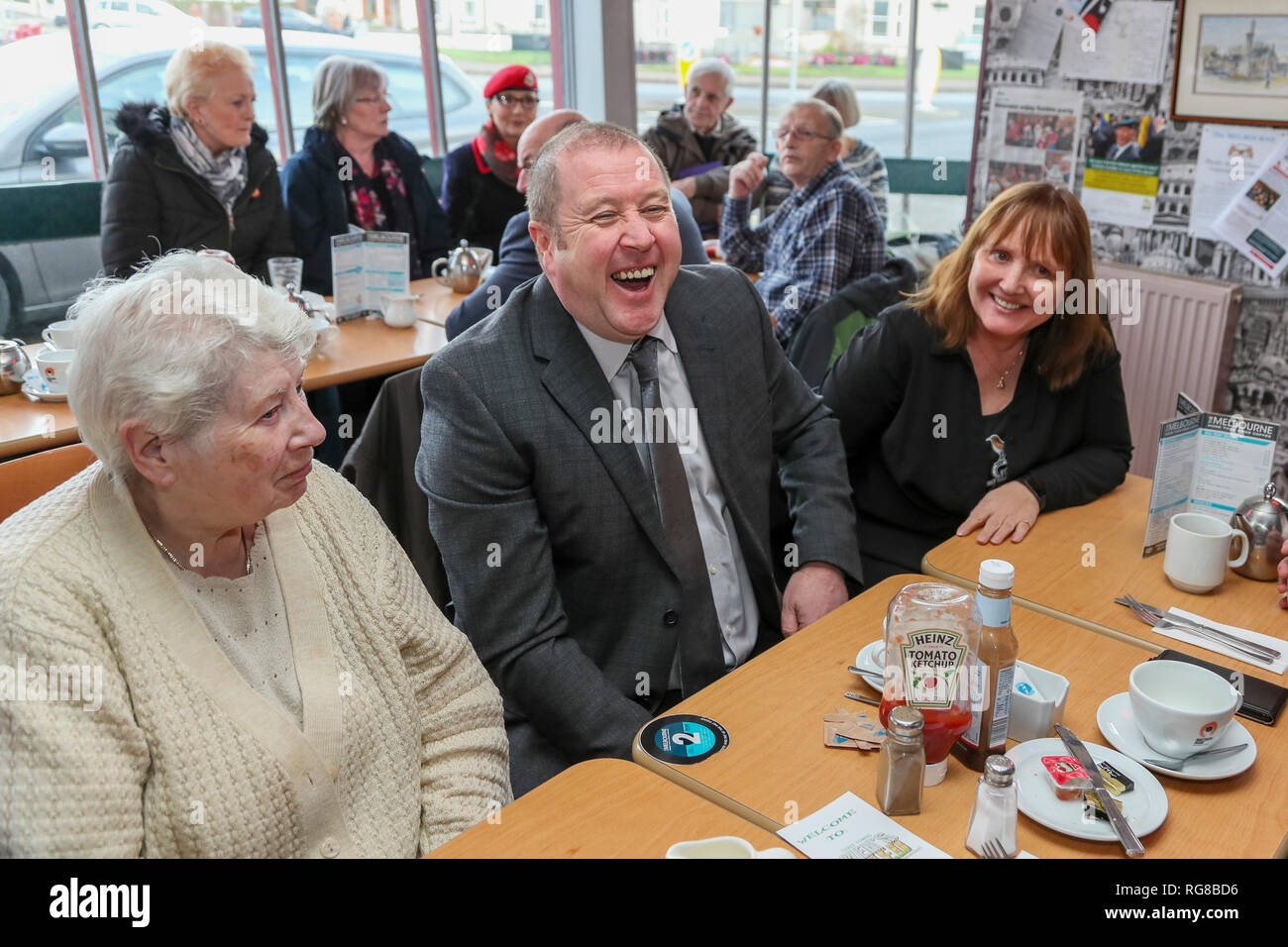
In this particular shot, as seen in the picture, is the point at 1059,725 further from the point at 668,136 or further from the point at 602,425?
the point at 668,136

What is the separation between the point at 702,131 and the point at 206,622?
17.7 ft

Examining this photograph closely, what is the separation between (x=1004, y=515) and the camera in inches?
84.4

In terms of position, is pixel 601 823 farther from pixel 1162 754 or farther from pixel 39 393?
pixel 39 393

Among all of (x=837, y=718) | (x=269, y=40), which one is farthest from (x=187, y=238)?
(x=837, y=718)

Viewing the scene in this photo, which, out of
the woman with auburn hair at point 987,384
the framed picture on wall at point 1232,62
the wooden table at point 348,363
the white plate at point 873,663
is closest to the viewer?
the white plate at point 873,663

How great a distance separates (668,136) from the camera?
20.3ft

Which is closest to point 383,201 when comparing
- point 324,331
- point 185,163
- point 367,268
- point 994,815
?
point 185,163

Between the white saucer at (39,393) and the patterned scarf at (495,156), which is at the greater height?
the patterned scarf at (495,156)

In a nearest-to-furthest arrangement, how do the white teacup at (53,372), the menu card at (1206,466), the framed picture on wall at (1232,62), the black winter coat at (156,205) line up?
the menu card at (1206,466)
the white teacup at (53,372)
the framed picture on wall at (1232,62)
the black winter coat at (156,205)

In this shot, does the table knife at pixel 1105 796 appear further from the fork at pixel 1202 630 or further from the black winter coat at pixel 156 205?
the black winter coat at pixel 156 205

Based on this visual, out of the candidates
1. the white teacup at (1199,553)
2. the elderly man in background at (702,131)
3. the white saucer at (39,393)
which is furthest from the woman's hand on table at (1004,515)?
the elderly man in background at (702,131)

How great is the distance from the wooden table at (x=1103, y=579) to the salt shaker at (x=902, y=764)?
0.64 m

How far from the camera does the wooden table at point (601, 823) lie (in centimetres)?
127
